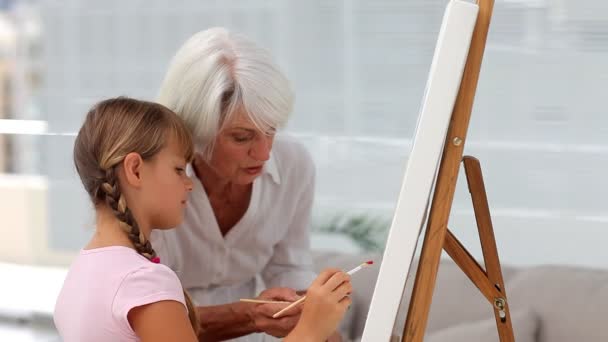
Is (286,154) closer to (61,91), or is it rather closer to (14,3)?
(61,91)

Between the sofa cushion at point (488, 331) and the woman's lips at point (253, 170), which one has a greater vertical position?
the woman's lips at point (253, 170)

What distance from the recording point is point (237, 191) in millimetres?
2170

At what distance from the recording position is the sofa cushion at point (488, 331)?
91.6 inches

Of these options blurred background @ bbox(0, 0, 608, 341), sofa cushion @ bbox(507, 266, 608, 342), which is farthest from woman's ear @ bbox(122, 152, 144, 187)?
blurred background @ bbox(0, 0, 608, 341)

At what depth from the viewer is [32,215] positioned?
5047mm

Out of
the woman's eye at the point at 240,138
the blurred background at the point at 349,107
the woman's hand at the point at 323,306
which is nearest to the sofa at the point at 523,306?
the woman's eye at the point at 240,138

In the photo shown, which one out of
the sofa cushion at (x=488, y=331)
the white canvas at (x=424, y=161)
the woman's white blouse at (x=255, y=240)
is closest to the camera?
the white canvas at (x=424, y=161)

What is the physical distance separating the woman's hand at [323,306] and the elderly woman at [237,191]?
342 millimetres

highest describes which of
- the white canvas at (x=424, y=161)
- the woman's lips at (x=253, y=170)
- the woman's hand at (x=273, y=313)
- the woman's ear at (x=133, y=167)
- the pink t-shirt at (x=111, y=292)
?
the white canvas at (x=424, y=161)

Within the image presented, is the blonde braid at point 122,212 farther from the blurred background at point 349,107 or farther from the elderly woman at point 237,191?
the blurred background at point 349,107

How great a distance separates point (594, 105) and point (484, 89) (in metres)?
0.43

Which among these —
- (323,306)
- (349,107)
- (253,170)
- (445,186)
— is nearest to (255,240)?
(253,170)

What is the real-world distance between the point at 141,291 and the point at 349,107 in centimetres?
274

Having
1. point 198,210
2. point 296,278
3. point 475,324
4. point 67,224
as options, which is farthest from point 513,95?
point 67,224
